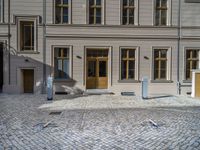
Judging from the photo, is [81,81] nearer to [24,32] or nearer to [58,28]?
[58,28]

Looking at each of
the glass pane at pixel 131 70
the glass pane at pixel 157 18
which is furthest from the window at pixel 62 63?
the glass pane at pixel 157 18

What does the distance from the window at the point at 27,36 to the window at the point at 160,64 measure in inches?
367

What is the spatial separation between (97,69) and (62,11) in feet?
16.6

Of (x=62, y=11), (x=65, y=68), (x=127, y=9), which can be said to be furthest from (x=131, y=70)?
(x=62, y=11)

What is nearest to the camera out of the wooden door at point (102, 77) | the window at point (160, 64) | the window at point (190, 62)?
the wooden door at point (102, 77)

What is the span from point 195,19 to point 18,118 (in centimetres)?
1486

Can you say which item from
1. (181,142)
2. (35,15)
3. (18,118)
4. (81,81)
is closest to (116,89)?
(81,81)

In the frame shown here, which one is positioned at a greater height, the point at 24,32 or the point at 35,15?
the point at 35,15

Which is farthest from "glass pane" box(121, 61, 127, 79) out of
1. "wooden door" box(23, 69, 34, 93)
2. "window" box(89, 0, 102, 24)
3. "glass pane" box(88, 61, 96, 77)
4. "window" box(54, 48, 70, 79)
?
"wooden door" box(23, 69, 34, 93)

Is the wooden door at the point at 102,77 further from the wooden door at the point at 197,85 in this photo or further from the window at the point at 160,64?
the wooden door at the point at 197,85

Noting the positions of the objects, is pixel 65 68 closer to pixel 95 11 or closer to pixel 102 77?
pixel 102 77

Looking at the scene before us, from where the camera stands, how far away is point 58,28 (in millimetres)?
16750

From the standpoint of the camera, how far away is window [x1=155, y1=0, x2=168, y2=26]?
1747 centimetres

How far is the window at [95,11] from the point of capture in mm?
17125
